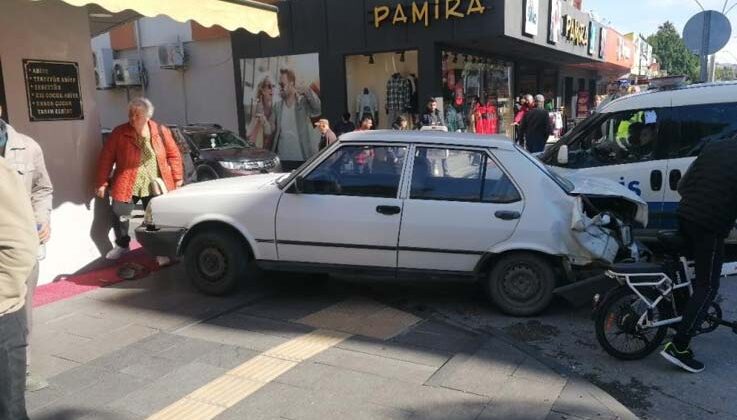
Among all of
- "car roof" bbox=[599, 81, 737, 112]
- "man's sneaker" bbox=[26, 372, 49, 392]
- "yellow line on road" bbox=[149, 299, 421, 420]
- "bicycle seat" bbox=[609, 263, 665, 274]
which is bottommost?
"yellow line on road" bbox=[149, 299, 421, 420]

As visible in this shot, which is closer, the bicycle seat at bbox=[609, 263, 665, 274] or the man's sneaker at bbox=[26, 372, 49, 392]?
the man's sneaker at bbox=[26, 372, 49, 392]

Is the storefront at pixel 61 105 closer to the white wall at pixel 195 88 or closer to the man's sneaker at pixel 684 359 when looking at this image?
the man's sneaker at pixel 684 359

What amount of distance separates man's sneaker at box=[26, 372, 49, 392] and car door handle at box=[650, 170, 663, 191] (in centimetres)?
616

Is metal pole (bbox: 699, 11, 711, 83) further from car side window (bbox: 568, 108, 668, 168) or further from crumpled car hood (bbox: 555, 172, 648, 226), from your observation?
crumpled car hood (bbox: 555, 172, 648, 226)

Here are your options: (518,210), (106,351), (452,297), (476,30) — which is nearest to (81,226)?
(106,351)

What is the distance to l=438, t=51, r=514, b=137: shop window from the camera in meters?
14.8

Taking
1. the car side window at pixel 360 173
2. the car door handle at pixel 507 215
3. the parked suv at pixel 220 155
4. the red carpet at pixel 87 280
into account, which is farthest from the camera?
the parked suv at pixel 220 155

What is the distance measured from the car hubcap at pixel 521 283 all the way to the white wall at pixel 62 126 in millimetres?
4399

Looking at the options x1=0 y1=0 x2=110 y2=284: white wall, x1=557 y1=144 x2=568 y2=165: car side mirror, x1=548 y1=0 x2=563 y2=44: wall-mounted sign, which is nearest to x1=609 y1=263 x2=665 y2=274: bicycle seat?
x1=557 y1=144 x2=568 y2=165: car side mirror

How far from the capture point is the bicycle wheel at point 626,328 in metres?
4.15

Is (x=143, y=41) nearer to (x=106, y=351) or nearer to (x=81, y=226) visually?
(x=81, y=226)

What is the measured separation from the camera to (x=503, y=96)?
1838cm

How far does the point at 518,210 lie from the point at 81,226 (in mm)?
4494

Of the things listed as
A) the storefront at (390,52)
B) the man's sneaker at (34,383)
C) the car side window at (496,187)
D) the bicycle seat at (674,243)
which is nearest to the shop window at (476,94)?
the storefront at (390,52)
